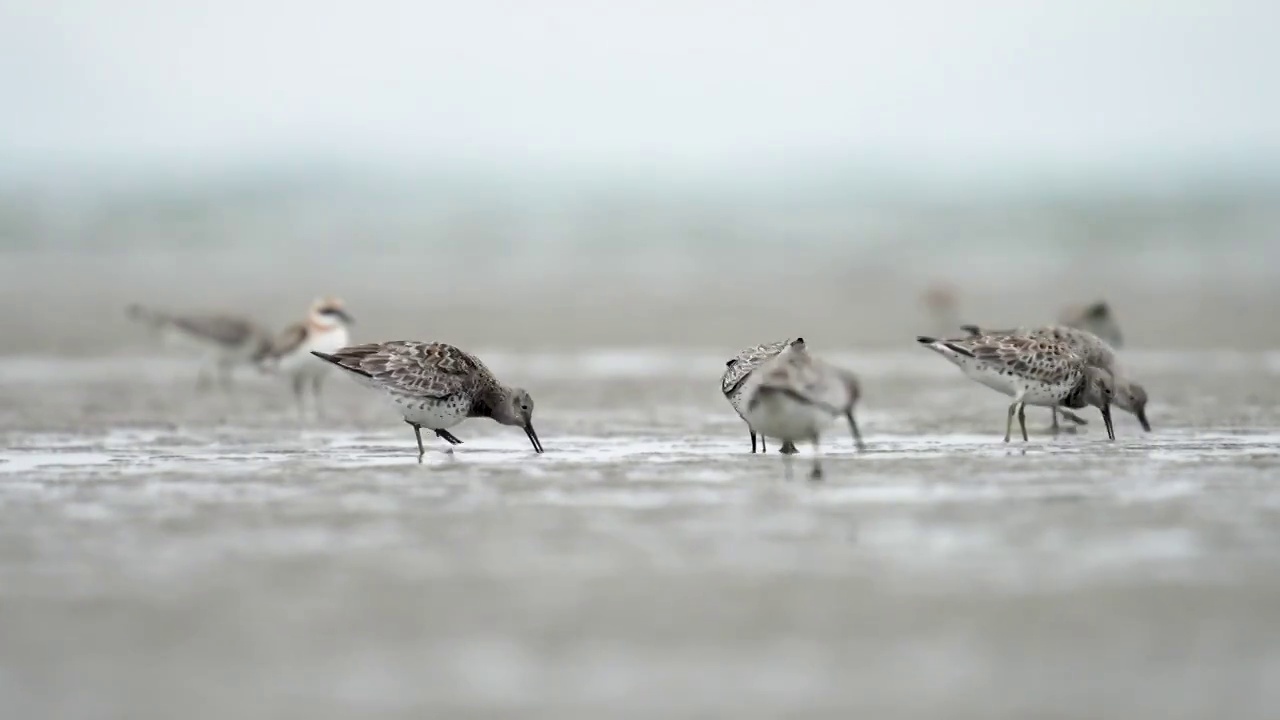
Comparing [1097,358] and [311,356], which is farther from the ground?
[311,356]

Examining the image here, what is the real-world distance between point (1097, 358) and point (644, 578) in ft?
23.1

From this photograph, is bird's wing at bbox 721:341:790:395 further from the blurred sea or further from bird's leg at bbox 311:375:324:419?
the blurred sea

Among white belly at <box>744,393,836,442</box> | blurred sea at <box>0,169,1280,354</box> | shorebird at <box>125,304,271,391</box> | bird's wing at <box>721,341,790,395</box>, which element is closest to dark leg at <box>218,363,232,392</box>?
shorebird at <box>125,304,271,391</box>

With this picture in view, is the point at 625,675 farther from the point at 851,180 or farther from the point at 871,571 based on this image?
the point at 851,180

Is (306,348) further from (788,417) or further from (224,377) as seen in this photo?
(788,417)

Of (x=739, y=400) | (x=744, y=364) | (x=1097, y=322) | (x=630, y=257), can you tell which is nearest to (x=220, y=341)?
(x=744, y=364)

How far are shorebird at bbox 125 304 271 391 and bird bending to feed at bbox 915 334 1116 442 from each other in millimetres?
9213

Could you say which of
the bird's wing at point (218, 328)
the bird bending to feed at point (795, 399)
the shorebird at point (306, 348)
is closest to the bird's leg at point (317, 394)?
the shorebird at point (306, 348)

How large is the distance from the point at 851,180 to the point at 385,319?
170ft

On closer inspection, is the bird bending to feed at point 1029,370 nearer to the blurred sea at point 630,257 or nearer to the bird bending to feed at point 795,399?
the bird bending to feed at point 795,399

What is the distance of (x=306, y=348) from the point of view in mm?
16641

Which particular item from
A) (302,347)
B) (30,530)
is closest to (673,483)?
(30,530)

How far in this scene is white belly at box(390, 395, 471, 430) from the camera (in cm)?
1234

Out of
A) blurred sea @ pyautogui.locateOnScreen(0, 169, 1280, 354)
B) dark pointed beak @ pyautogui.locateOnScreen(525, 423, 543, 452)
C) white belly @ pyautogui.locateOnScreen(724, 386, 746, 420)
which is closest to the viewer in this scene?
white belly @ pyautogui.locateOnScreen(724, 386, 746, 420)
